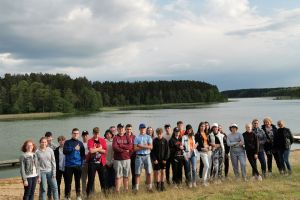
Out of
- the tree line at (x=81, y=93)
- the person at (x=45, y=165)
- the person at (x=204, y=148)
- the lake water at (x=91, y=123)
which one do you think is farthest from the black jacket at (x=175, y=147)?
the tree line at (x=81, y=93)

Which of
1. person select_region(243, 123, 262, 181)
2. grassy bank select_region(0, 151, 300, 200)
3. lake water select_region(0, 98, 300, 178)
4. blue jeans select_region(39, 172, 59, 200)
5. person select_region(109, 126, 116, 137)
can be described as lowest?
lake water select_region(0, 98, 300, 178)

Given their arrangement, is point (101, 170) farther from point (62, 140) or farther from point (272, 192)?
point (272, 192)

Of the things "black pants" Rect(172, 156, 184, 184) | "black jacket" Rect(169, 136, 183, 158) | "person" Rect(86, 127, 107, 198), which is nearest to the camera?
"person" Rect(86, 127, 107, 198)

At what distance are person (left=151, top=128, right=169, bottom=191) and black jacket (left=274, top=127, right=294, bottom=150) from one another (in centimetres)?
377

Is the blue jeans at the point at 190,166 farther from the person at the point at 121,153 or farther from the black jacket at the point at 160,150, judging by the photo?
the person at the point at 121,153

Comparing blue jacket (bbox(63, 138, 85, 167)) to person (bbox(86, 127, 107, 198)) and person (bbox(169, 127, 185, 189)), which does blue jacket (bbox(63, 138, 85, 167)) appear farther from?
person (bbox(169, 127, 185, 189))

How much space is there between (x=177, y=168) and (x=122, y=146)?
1.83 m

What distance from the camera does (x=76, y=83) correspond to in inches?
4914

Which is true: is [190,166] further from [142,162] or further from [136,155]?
Answer: [136,155]

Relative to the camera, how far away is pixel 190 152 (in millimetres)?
9711

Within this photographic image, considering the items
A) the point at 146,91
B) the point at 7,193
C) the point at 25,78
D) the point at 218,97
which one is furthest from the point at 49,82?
the point at 7,193

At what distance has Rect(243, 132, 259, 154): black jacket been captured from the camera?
10.2 meters

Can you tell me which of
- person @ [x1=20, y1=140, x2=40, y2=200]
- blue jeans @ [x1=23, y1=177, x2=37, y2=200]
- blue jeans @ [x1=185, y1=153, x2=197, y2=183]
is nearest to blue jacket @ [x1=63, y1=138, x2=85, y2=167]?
person @ [x1=20, y1=140, x2=40, y2=200]

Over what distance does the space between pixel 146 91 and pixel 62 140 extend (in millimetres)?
147791
